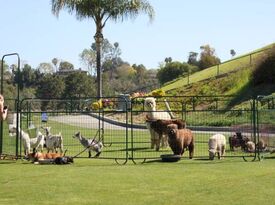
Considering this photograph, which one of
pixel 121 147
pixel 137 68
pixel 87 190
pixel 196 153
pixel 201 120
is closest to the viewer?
pixel 87 190

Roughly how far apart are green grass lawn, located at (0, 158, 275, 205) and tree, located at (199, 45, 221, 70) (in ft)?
187

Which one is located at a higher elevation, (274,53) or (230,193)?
(274,53)

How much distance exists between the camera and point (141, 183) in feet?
35.6

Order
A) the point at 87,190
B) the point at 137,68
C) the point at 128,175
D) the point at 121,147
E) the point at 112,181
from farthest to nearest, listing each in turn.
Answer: the point at 137,68 < the point at 121,147 < the point at 128,175 < the point at 112,181 < the point at 87,190

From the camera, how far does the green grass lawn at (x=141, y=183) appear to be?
9.18 meters

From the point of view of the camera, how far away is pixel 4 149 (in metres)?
17.5

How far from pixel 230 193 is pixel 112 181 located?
8.47ft

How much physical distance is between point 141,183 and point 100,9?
3422cm

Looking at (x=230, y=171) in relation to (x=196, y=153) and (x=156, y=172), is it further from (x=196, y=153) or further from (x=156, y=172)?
(x=196, y=153)

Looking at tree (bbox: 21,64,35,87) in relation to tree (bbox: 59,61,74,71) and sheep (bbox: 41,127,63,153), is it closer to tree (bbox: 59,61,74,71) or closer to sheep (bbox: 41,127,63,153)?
tree (bbox: 59,61,74,71)

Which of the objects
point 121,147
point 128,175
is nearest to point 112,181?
point 128,175

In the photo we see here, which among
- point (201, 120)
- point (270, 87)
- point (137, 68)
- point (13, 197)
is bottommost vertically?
point (13, 197)

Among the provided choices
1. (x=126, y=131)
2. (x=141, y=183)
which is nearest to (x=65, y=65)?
(x=126, y=131)

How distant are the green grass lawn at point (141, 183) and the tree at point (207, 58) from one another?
56861 mm
